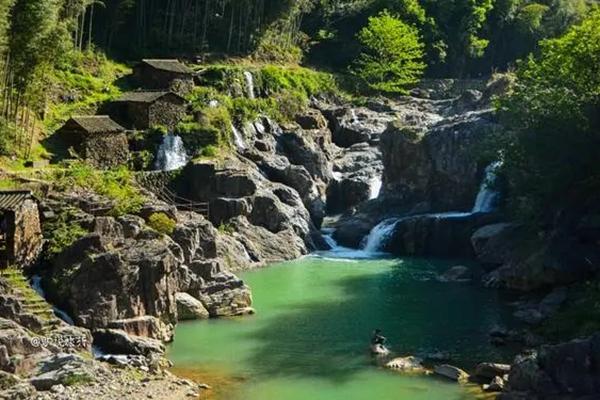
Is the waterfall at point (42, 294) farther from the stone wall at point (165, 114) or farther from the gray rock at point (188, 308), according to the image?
the stone wall at point (165, 114)

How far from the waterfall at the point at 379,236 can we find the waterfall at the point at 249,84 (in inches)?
934

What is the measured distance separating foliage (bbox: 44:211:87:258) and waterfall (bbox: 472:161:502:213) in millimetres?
34086

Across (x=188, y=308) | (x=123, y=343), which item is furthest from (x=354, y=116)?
(x=123, y=343)

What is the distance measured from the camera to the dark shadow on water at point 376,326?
3550 cm

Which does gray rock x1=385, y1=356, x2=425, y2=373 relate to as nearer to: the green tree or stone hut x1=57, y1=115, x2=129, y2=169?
stone hut x1=57, y1=115, x2=129, y2=169

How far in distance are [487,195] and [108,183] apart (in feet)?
101

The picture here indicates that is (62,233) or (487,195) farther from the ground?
(487,195)

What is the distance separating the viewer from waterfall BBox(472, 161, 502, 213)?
→ 64.6 meters

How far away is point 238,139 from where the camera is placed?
75.4 metres

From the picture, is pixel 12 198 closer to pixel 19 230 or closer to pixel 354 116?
pixel 19 230

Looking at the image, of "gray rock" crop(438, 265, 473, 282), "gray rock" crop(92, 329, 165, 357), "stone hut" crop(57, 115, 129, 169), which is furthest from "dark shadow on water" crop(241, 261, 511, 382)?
"stone hut" crop(57, 115, 129, 169)

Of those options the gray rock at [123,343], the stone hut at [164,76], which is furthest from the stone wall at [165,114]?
the gray rock at [123,343]

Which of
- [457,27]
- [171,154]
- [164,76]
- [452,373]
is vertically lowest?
[452,373]

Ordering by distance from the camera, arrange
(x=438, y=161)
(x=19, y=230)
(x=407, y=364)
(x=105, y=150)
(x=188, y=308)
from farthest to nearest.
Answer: (x=438, y=161), (x=105, y=150), (x=188, y=308), (x=19, y=230), (x=407, y=364)
